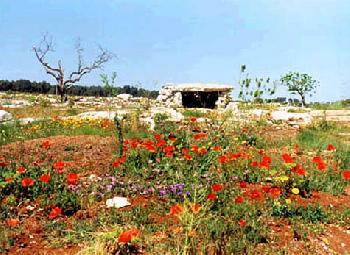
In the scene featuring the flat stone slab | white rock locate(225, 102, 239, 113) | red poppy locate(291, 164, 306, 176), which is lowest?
red poppy locate(291, 164, 306, 176)

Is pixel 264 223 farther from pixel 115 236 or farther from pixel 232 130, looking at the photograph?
pixel 232 130

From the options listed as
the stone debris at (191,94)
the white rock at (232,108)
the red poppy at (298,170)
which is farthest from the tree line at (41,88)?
the red poppy at (298,170)

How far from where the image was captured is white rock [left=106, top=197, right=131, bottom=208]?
5.19m

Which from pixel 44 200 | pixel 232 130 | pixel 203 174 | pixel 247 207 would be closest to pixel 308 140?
pixel 232 130

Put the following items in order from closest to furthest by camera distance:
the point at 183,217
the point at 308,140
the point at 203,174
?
1. the point at 183,217
2. the point at 203,174
3. the point at 308,140

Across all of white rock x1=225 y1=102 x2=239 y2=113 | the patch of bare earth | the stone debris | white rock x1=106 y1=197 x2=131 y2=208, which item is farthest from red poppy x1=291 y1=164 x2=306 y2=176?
the stone debris

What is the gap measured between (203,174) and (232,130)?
5004 mm

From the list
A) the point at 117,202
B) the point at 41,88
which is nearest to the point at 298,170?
the point at 117,202

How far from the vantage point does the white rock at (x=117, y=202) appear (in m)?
5.19

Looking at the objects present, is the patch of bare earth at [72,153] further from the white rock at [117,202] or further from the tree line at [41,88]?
the tree line at [41,88]

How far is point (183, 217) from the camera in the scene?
4.07m

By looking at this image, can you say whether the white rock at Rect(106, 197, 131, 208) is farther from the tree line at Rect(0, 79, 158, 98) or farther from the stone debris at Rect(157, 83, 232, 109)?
the tree line at Rect(0, 79, 158, 98)

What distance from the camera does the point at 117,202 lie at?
17.2ft

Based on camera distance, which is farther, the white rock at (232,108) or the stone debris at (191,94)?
the stone debris at (191,94)
